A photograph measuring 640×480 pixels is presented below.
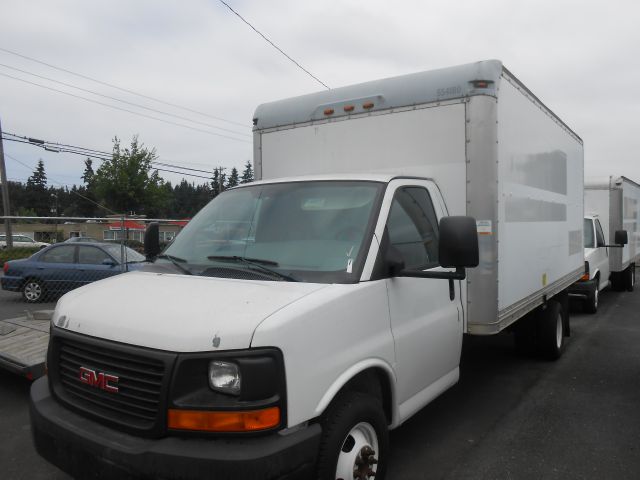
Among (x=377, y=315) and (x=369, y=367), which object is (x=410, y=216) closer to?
(x=377, y=315)

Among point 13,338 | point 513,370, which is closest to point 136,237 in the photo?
point 13,338

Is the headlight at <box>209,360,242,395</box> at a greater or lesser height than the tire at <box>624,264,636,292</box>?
greater

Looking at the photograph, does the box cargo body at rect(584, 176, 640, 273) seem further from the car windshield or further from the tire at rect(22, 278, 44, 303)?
the tire at rect(22, 278, 44, 303)

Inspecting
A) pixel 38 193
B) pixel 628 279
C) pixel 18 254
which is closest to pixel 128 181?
pixel 18 254

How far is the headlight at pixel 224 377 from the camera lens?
2314 millimetres

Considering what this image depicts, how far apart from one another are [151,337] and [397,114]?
3042mm

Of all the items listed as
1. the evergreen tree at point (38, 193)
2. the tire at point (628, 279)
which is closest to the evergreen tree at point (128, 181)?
the tire at point (628, 279)

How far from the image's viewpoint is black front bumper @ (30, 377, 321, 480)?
2.20 m

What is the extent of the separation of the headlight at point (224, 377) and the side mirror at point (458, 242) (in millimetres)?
1426

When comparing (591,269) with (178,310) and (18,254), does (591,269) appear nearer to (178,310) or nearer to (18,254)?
(178,310)

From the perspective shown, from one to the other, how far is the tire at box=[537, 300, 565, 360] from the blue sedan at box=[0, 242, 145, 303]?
7774mm

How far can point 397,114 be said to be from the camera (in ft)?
15.0

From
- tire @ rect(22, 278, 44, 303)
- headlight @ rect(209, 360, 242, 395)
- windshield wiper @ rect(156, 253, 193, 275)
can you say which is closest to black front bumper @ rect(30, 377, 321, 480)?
headlight @ rect(209, 360, 242, 395)

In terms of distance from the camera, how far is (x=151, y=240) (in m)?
4.36
